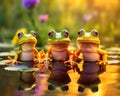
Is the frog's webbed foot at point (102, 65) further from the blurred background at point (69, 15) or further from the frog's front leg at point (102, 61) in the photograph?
the blurred background at point (69, 15)

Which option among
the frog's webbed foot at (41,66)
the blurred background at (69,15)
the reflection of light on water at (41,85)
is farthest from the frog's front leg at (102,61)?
the blurred background at (69,15)

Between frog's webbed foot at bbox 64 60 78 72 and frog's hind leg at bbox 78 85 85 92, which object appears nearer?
frog's hind leg at bbox 78 85 85 92

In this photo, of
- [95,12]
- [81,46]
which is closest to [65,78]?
[81,46]

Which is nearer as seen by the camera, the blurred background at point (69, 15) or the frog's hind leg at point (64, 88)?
the frog's hind leg at point (64, 88)

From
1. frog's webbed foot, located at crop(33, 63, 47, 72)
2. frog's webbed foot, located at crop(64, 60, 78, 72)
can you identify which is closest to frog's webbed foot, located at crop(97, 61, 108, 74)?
frog's webbed foot, located at crop(64, 60, 78, 72)

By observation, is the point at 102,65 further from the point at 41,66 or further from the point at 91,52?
the point at 41,66

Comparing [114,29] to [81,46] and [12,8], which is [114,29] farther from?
[81,46]

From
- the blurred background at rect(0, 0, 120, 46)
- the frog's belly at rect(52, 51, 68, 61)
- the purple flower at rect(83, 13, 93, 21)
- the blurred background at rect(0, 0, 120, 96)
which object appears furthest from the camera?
the purple flower at rect(83, 13, 93, 21)

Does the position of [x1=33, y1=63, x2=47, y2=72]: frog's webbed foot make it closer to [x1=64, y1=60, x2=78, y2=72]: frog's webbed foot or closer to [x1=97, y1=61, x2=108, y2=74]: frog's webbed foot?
[x1=64, y1=60, x2=78, y2=72]: frog's webbed foot
